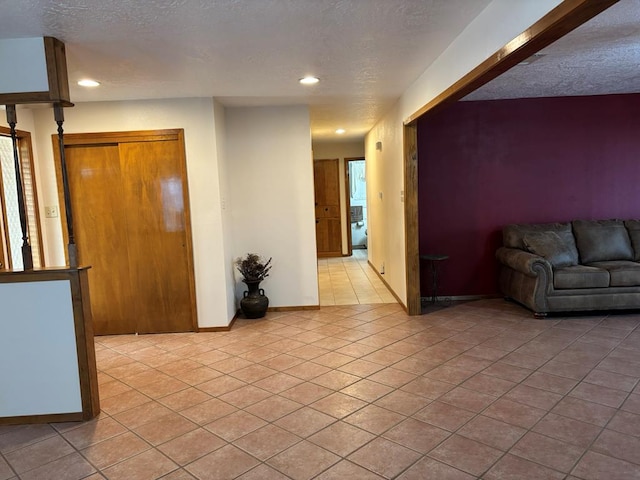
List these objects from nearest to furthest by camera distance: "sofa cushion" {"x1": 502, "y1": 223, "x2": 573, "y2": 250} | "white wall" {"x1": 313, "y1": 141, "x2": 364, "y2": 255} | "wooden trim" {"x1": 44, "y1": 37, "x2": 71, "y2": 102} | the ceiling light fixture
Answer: "wooden trim" {"x1": 44, "y1": 37, "x2": 71, "y2": 102}, the ceiling light fixture, "sofa cushion" {"x1": 502, "y1": 223, "x2": 573, "y2": 250}, "white wall" {"x1": 313, "y1": 141, "x2": 364, "y2": 255}

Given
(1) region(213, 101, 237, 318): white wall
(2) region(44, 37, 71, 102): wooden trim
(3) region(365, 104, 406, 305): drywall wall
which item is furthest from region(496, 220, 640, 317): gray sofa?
(2) region(44, 37, 71, 102): wooden trim

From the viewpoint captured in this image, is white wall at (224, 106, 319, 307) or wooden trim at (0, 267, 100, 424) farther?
white wall at (224, 106, 319, 307)

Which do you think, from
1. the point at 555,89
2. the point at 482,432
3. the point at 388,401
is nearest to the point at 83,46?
the point at 388,401

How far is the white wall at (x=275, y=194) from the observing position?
191 inches

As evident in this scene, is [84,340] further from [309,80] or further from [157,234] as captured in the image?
[309,80]

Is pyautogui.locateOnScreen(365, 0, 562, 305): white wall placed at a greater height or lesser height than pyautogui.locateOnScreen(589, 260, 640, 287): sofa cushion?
greater

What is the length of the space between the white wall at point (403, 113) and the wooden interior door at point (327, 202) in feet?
4.58

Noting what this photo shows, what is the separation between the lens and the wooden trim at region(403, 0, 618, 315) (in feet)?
5.17

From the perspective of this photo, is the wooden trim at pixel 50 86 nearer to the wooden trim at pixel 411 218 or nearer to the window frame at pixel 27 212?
the window frame at pixel 27 212

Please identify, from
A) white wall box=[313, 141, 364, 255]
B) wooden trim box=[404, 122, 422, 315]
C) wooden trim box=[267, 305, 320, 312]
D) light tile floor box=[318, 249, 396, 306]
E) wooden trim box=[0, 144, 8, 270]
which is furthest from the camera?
white wall box=[313, 141, 364, 255]

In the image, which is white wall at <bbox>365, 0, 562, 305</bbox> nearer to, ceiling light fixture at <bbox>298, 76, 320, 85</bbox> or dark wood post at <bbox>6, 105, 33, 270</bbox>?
ceiling light fixture at <bbox>298, 76, 320, 85</bbox>

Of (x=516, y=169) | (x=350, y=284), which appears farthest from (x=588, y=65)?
(x=350, y=284)

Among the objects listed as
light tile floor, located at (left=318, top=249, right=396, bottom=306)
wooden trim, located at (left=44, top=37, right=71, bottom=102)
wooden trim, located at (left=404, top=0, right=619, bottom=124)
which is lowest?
light tile floor, located at (left=318, top=249, right=396, bottom=306)

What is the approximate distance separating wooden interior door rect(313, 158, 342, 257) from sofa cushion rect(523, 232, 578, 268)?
479 cm
